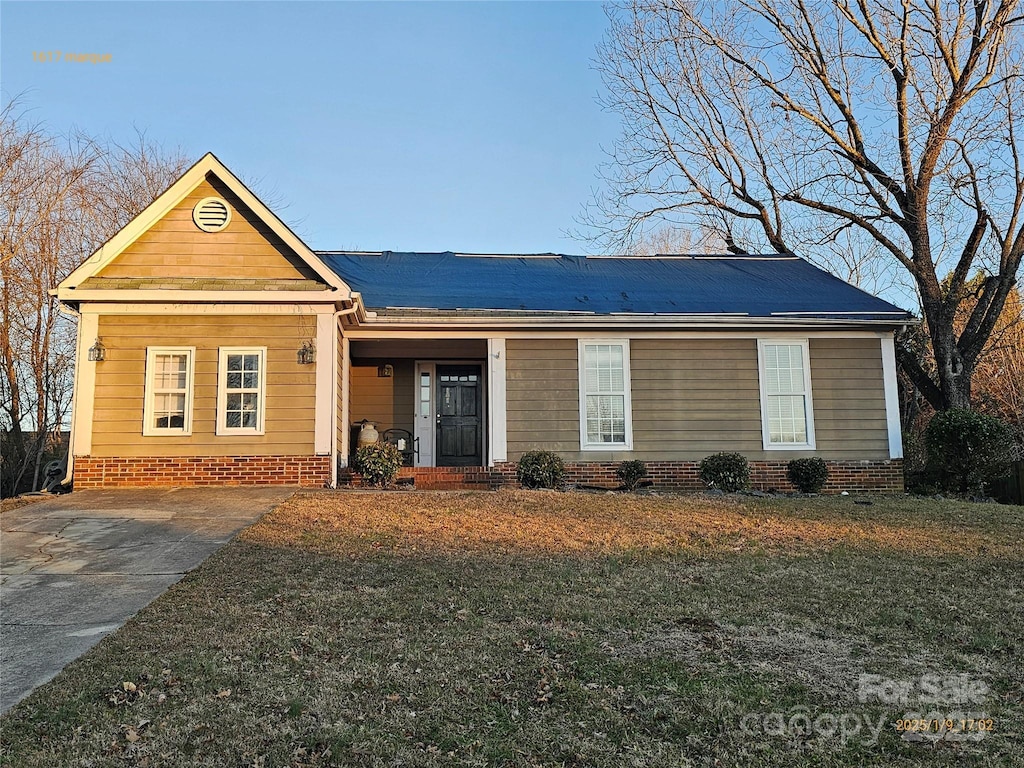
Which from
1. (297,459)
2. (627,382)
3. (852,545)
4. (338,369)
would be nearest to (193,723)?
(852,545)

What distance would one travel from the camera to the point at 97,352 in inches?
454

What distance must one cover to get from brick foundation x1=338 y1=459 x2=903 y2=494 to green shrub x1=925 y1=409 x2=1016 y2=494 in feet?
2.32

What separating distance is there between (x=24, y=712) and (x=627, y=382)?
1062cm

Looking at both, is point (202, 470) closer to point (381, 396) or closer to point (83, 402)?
point (83, 402)

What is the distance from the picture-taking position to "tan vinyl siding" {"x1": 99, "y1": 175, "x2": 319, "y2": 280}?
11922mm

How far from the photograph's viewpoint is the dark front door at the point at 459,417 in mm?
15398

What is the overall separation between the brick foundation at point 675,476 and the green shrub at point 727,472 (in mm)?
367

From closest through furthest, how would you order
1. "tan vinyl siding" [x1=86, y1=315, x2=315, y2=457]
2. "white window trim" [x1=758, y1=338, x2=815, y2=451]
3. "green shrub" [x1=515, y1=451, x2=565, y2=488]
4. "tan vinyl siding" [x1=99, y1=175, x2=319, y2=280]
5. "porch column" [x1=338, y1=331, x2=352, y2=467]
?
"tan vinyl siding" [x1=86, y1=315, x2=315, y2=457] → "tan vinyl siding" [x1=99, y1=175, x2=319, y2=280] → "green shrub" [x1=515, y1=451, x2=565, y2=488] → "porch column" [x1=338, y1=331, x2=352, y2=467] → "white window trim" [x1=758, y1=338, x2=815, y2=451]

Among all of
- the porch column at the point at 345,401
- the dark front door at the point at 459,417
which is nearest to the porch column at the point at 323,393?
the porch column at the point at 345,401

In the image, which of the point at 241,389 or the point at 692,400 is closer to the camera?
the point at 241,389

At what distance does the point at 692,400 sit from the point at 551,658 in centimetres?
933

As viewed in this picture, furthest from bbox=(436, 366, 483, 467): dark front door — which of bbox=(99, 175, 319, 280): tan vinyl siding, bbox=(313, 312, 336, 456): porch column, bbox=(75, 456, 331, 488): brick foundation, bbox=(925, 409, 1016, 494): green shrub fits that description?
bbox=(925, 409, 1016, 494): green shrub

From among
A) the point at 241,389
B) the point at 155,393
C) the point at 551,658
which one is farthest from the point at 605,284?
the point at 551,658

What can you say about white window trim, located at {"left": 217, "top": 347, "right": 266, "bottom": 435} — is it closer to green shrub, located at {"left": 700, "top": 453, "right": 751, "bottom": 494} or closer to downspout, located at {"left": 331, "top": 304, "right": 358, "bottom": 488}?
downspout, located at {"left": 331, "top": 304, "right": 358, "bottom": 488}
